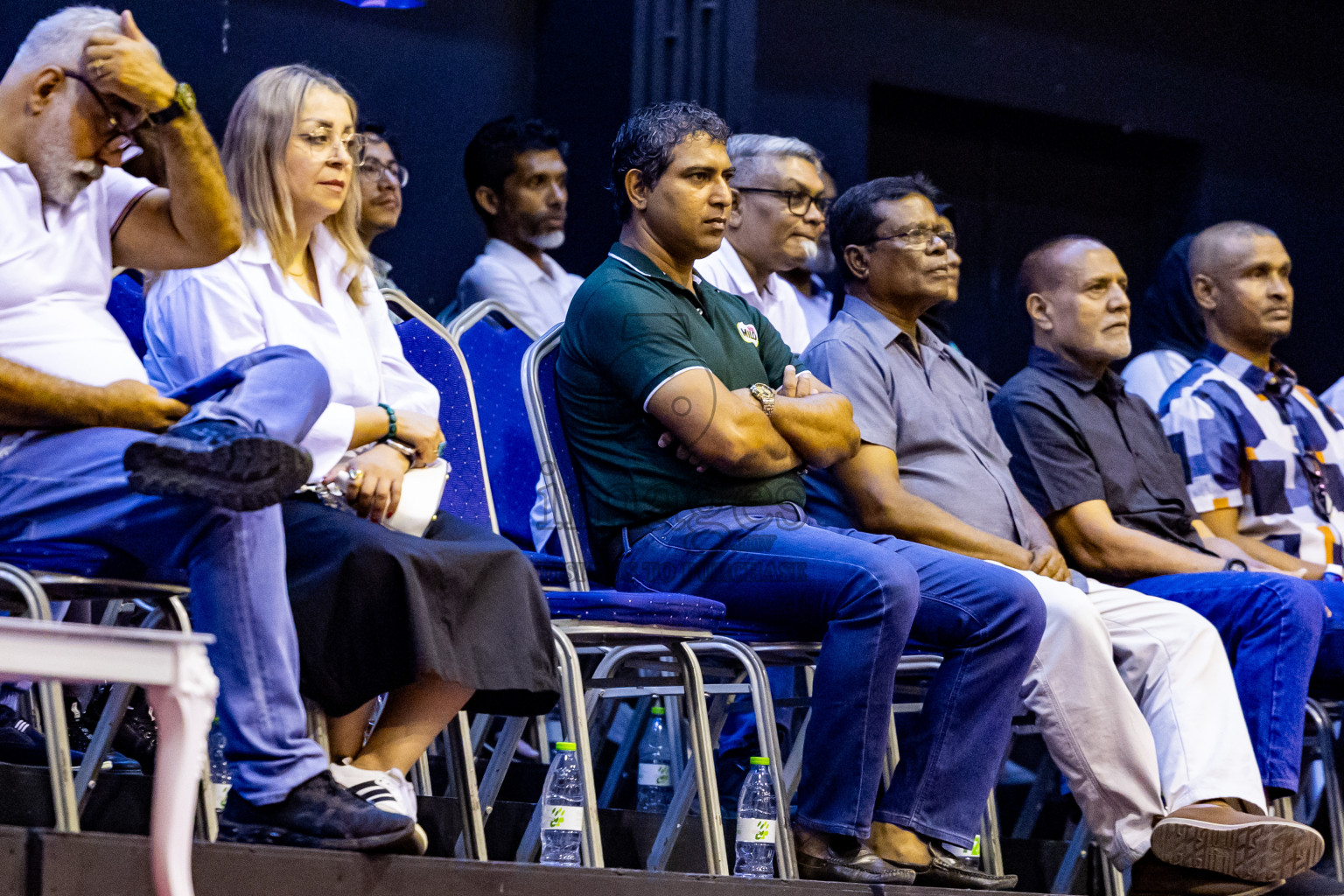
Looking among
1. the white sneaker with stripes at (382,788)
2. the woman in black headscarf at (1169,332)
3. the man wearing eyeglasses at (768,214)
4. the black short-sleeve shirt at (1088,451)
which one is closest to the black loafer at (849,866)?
the white sneaker with stripes at (382,788)

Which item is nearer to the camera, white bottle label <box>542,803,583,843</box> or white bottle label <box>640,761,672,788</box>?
white bottle label <box>542,803,583,843</box>

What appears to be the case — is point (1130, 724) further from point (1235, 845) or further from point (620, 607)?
point (620, 607)

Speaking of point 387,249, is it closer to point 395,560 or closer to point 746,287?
point 746,287

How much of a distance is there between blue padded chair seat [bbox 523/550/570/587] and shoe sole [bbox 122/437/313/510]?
1.02 meters

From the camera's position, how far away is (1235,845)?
8.70ft

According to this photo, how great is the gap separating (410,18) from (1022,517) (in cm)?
245

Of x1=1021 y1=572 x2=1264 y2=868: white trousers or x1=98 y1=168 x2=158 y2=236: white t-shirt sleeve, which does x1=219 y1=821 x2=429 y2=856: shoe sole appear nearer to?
x1=98 y1=168 x2=158 y2=236: white t-shirt sleeve

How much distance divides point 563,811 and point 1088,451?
5.04 feet

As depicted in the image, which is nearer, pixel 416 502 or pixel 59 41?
pixel 59 41

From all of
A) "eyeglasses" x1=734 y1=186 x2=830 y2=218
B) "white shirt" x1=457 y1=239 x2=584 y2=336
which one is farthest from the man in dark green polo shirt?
"white shirt" x1=457 y1=239 x2=584 y2=336

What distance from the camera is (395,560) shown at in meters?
2.09

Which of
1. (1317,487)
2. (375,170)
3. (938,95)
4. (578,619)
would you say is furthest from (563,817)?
(938,95)

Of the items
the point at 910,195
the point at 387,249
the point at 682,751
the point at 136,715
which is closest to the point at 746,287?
the point at 910,195

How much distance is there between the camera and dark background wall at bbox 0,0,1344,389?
4.52 m
